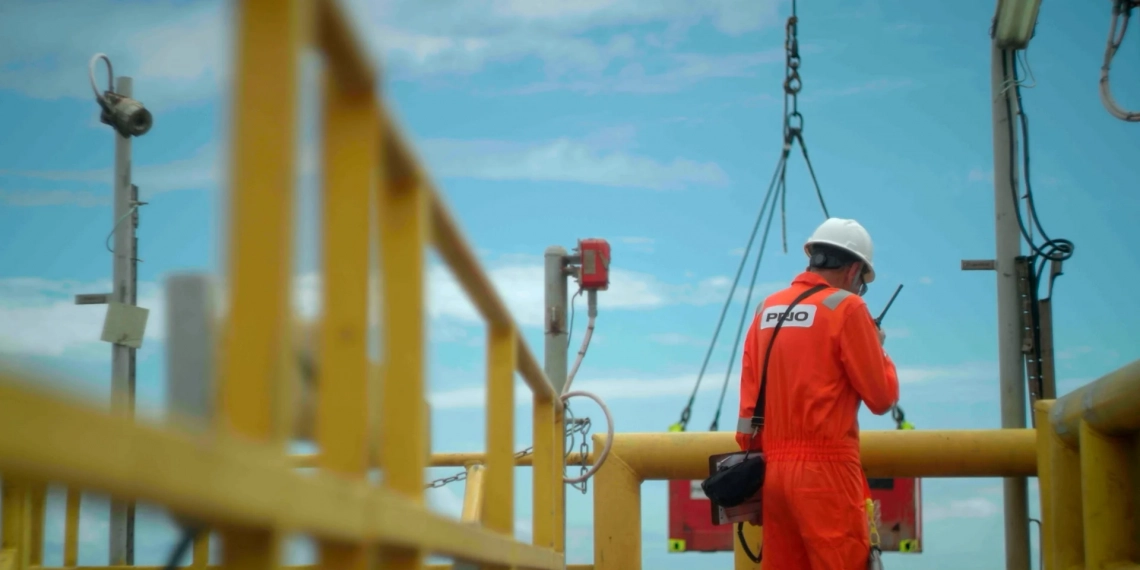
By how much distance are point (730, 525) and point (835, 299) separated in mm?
4199

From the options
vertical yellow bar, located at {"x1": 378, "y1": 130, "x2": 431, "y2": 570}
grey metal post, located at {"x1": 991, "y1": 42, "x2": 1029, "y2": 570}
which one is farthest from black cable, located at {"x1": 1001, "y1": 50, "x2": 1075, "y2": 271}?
vertical yellow bar, located at {"x1": 378, "y1": 130, "x2": 431, "y2": 570}

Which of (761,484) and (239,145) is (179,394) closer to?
(239,145)

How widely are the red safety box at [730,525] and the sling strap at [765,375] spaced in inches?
109

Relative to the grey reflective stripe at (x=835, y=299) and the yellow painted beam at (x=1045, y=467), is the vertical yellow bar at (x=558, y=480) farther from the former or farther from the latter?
the yellow painted beam at (x=1045, y=467)

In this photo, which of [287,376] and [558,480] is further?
[558,480]

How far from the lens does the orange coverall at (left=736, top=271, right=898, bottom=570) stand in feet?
15.2

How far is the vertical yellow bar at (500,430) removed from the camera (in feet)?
9.73

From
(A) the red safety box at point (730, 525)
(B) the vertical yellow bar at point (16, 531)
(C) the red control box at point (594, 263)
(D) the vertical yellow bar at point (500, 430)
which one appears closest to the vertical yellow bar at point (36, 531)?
(B) the vertical yellow bar at point (16, 531)

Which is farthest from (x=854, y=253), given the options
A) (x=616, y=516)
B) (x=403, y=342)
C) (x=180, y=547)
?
(x=180, y=547)

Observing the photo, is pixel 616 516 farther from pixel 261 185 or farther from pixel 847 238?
pixel 261 185

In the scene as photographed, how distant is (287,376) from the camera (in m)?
1.13

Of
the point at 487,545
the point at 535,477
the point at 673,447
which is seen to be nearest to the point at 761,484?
the point at 673,447

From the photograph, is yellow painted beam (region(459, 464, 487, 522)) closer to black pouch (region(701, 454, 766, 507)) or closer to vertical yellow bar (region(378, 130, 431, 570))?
black pouch (region(701, 454, 766, 507))

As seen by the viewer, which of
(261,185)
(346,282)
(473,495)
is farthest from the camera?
(473,495)
